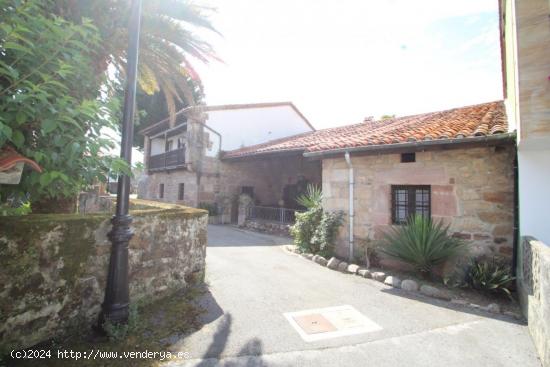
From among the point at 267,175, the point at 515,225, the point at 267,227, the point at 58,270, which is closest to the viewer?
the point at 58,270

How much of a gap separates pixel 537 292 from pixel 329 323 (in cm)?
250

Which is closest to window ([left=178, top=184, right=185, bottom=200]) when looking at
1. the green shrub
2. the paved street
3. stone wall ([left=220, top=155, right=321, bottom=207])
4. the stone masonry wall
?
the stone masonry wall

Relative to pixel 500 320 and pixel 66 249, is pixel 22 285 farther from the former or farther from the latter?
pixel 500 320

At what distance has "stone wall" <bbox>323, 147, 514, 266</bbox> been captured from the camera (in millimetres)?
5473

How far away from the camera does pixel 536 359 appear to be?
314 centimetres

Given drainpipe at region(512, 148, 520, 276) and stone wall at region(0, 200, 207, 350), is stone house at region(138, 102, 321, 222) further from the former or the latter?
stone wall at region(0, 200, 207, 350)

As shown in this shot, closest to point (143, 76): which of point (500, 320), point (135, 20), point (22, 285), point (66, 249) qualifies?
point (135, 20)

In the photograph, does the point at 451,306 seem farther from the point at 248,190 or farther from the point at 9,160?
the point at 248,190

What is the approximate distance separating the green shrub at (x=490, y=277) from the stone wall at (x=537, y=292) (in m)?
0.26

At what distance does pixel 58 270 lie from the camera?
2.93 m

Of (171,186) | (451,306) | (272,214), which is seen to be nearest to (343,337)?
(451,306)

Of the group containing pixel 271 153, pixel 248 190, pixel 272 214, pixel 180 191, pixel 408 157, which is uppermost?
pixel 271 153

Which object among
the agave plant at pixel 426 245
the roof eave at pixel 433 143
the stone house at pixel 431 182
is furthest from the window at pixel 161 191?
the agave plant at pixel 426 245

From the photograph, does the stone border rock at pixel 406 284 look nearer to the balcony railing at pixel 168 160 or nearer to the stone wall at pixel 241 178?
the stone wall at pixel 241 178
